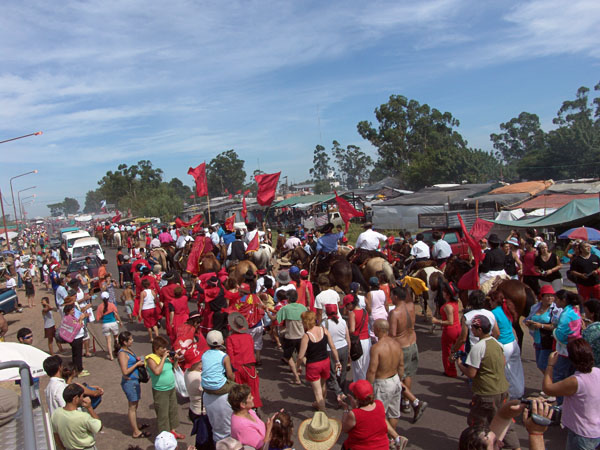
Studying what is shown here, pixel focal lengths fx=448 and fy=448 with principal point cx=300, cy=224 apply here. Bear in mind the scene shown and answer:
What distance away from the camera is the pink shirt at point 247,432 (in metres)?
3.74

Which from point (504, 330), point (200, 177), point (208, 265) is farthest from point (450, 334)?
point (200, 177)

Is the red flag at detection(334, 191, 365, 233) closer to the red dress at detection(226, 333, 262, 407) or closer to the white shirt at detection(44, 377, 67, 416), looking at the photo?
the red dress at detection(226, 333, 262, 407)

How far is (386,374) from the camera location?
4.72 metres

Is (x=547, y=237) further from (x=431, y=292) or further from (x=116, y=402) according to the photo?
(x=116, y=402)

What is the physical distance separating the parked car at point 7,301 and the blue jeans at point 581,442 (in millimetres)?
15911

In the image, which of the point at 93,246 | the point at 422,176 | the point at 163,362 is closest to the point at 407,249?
the point at 163,362

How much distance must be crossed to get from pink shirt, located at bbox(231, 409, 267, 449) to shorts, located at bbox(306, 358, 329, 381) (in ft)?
5.60

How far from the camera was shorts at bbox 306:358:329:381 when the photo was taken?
549cm

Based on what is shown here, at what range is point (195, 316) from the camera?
241 inches

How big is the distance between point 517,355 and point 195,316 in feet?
13.2

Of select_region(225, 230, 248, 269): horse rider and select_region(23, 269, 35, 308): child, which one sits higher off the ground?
select_region(225, 230, 248, 269): horse rider

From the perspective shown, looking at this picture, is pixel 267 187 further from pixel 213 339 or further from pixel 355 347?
pixel 213 339

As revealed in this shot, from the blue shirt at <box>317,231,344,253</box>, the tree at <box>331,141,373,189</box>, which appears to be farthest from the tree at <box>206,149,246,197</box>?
the blue shirt at <box>317,231,344,253</box>

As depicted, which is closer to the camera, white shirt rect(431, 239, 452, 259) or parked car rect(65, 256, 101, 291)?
white shirt rect(431, 239, 452, 259)
